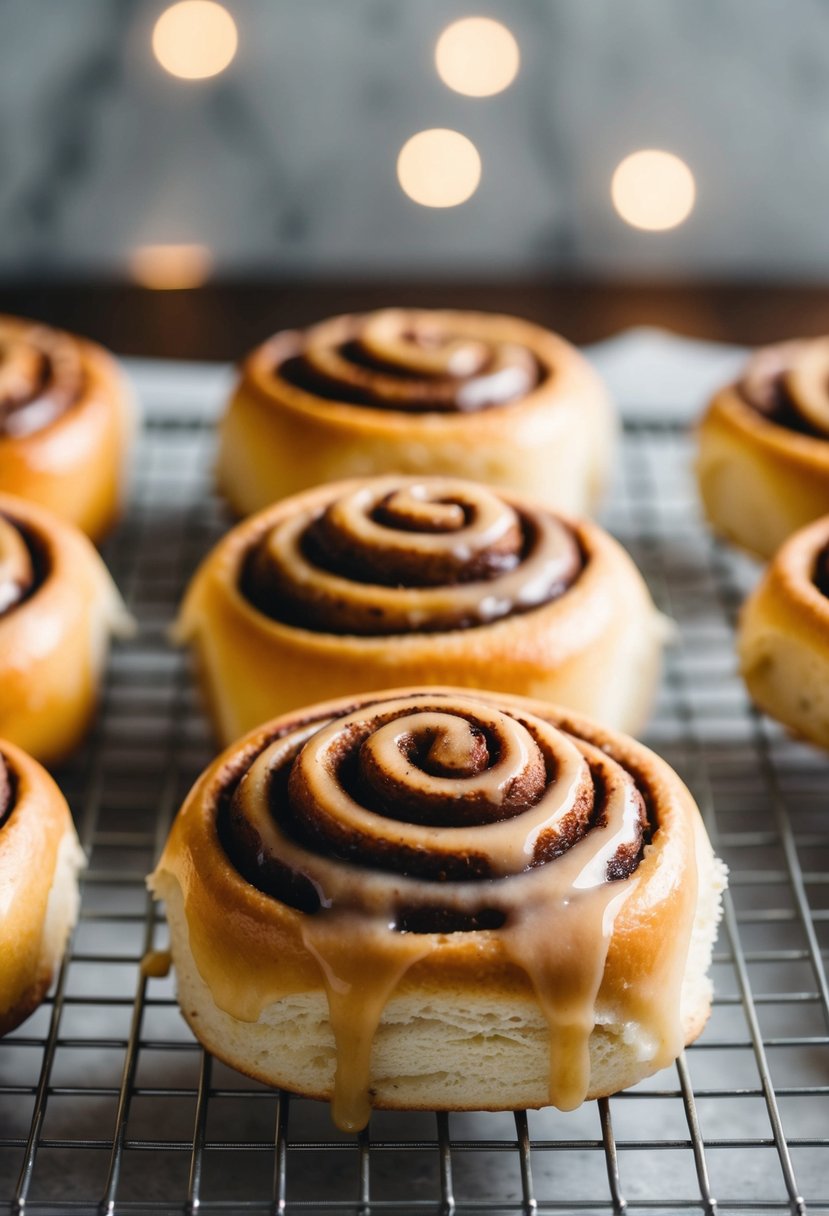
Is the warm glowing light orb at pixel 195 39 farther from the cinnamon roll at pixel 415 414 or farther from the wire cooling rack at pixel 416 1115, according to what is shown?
the wire cooling rack at pixel 416 1115

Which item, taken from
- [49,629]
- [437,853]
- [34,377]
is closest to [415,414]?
[34,377]

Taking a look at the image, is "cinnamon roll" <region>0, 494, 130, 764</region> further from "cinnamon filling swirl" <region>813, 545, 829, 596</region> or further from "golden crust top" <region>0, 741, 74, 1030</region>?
"cinnamon filling swirl" <region>813, 545, 829, 596</region>

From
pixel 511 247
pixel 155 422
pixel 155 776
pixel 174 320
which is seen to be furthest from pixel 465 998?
pixel 511 247

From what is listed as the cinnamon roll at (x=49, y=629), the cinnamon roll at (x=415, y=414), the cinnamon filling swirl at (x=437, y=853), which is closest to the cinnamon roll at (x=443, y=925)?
the cinnamon filling swirl at (x=437, y=853)

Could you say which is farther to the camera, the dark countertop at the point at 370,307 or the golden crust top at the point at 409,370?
the dark countertop at the point at 370,307

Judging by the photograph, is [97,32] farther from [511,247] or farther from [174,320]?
[511,247]

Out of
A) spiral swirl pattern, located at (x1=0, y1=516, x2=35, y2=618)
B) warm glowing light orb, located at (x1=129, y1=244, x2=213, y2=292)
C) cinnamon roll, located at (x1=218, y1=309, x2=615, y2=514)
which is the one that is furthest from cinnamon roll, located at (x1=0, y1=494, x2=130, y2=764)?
warm glowing light orb, located at (x1=129, y1=244, x2=213, y2=292)
